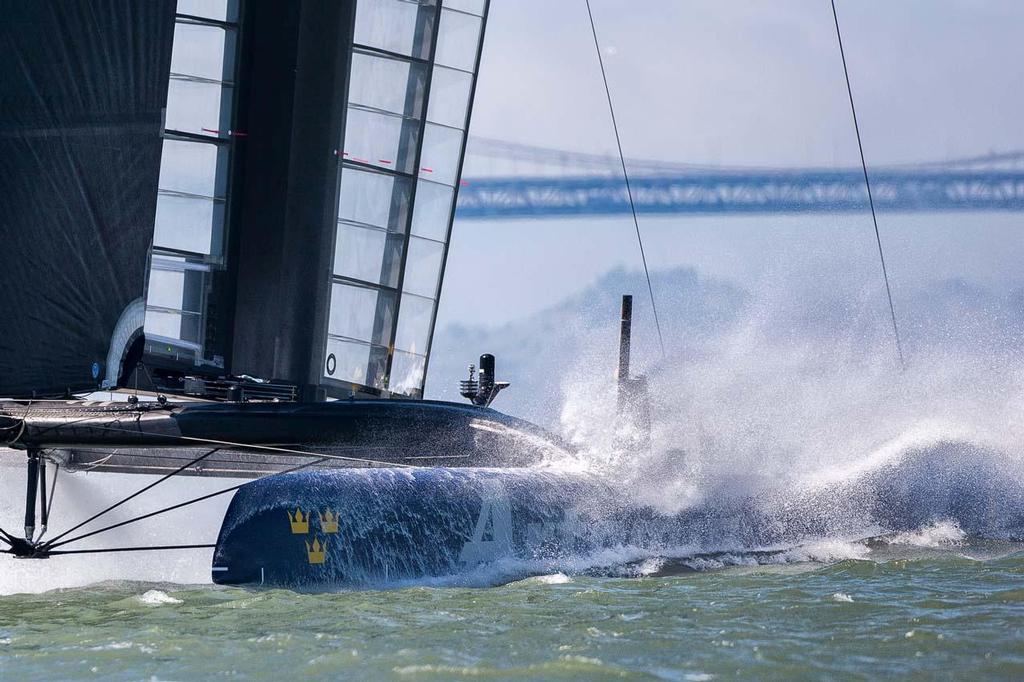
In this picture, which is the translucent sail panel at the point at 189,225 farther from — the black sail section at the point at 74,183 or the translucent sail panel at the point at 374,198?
the black sail section at the point at 74,183

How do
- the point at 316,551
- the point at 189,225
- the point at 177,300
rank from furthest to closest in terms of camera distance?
the point at 189,225 → the point at 177,300 → the point at 316,551

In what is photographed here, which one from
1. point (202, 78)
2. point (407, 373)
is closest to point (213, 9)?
point (202, 78)

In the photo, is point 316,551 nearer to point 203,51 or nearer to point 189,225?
point 189,225

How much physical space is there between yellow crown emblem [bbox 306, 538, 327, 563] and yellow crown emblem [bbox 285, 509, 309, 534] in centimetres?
5

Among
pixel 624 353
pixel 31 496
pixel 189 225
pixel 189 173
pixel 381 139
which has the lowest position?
pixel 31 496

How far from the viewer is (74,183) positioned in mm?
4637


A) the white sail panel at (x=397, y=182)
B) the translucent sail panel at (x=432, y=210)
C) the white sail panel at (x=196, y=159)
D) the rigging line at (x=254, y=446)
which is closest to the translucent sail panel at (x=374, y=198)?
the white sail panel at (x=397, y=182)

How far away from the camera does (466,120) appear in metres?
7.81

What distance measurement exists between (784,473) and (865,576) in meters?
1.65

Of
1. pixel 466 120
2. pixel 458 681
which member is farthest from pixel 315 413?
pixel 466 120

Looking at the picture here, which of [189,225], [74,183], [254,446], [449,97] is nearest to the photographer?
[74,183]

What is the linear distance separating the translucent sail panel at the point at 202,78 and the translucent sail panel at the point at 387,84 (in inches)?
28.1

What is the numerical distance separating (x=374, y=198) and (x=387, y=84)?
25.3 inches

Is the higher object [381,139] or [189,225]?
[381,139]
